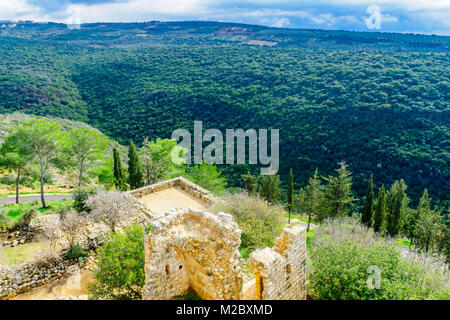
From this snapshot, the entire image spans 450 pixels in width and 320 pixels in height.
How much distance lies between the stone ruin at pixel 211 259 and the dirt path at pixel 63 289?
7.24 metres

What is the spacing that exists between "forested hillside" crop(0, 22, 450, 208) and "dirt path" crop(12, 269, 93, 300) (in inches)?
1199

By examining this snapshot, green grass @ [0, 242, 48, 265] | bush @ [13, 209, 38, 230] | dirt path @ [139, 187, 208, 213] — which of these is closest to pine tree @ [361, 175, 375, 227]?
dirt path @ [139, 187, 208, 213]

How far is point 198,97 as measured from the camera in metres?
65.8

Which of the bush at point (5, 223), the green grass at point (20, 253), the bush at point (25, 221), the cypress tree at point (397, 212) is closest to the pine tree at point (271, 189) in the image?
the cypress tree at point (397, 212)

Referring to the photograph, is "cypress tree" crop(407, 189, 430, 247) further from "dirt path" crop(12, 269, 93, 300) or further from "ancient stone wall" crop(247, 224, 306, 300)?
"dirt path" crop(12, 269, 93, 300)

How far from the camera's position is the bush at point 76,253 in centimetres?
1616

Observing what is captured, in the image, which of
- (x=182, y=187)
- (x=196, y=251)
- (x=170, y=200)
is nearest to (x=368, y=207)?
(x=182, y=187)

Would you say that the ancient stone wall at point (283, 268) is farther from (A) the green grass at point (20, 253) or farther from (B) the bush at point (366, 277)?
(A) the green grass at point (20, 253)

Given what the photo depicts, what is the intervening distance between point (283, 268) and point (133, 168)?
2304 centimetres

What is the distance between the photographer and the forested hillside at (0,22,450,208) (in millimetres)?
44000

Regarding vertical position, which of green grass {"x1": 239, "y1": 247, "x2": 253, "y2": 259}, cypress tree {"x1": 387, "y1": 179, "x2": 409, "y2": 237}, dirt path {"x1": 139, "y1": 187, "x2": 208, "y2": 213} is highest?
dirt path {"x1": 139, "y1": 187, "x2": 208, "y2": 213}

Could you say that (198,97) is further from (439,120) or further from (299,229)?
(299,229)
